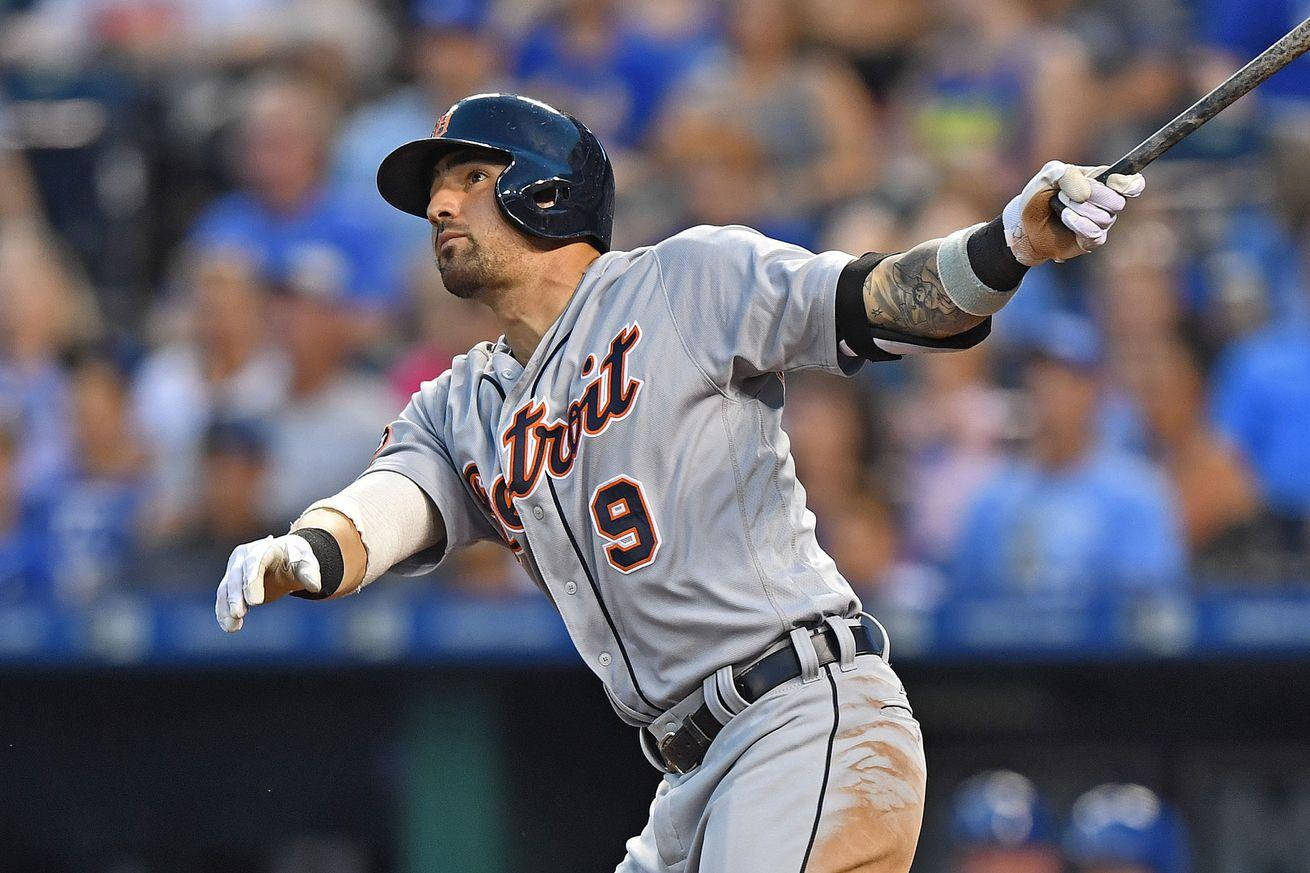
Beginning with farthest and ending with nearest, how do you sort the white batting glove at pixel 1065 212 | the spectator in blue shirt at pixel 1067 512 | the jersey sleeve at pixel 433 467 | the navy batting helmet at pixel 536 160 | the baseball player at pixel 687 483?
the spectator in blue shirt at pixel 1067 512, the jersey sleeve at pixel 433 467, the navy batting helmet at pixel 536 160, the baseball player at pixel 687 483, the white batting glove at pixel 1065 212

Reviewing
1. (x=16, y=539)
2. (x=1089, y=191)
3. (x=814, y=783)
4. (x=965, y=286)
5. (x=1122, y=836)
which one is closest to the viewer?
(x=1089, y=191)

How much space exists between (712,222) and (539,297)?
3.48m

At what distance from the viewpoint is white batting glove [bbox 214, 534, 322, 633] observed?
2873mm

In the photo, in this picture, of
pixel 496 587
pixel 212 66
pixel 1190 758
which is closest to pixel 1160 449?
pixel 1190 758

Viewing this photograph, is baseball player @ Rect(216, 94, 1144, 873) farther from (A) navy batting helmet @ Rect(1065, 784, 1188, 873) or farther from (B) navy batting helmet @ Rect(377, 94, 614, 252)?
(A) navy batting helmet @ Rect(1065, 784, 1188, 873)

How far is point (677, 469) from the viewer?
2959mm

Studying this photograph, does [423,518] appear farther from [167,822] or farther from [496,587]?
[167,822]

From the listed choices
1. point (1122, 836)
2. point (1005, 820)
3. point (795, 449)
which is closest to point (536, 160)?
point (1005, 820)

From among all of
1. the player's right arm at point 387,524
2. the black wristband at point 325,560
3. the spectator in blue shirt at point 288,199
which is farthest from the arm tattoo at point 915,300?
the spectator in blue shirt at point 288,199

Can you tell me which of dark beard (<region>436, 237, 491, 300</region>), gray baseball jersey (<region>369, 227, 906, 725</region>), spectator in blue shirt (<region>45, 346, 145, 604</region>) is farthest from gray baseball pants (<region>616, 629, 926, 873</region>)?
spectator in blue shirt (<region>45, 346, 145, 604</region>)

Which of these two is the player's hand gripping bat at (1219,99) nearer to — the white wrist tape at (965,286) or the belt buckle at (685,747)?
the white wrist tape at (965,286)

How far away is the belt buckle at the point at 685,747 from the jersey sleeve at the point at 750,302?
558 millimetres

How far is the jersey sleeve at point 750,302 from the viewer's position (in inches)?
111

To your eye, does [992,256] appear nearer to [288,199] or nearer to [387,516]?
[387,516]
